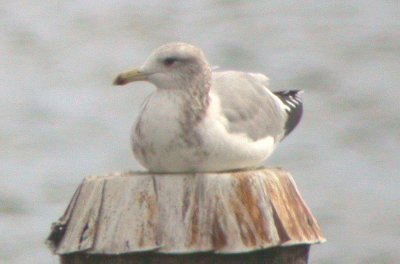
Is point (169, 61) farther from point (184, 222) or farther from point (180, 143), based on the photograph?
point (184, 222)

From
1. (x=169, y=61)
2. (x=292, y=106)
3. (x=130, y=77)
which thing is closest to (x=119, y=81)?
(x=130, y=77)

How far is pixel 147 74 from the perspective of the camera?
3064mm

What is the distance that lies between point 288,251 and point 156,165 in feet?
1.99

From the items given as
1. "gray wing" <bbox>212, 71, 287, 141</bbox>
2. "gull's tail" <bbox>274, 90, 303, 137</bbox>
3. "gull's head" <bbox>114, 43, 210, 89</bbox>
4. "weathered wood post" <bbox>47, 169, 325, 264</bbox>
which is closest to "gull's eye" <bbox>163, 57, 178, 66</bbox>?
"gull's head" <bbox>114, 43, 210, 89</bbox>

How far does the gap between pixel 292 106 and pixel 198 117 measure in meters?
0.70

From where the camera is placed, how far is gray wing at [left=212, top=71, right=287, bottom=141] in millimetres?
3094

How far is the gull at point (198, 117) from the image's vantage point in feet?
9.26

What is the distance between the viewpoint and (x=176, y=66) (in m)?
3.09

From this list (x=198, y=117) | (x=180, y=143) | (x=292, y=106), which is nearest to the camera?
(x=180, y=143)

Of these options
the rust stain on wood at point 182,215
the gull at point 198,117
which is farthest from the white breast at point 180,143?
the rust stain on wood at point 182,215

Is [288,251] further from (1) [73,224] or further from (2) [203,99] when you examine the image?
(2) [203,99]

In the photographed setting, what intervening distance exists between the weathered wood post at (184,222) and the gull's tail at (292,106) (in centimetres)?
121

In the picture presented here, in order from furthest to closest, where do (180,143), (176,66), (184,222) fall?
(176,66)
(180,143)
(184,222)

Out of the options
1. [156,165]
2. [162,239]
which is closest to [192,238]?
[162,239]
